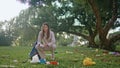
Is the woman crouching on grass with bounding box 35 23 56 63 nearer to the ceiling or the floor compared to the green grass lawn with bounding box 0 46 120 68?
nearer to the ceiling

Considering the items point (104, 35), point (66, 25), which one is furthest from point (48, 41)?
point (66, 25)

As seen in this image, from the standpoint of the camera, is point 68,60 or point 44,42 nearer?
point 44,42

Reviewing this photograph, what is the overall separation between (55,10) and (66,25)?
2495 mm

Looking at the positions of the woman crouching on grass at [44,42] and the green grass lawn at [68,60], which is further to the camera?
the woman crouching on grass at [44,42]

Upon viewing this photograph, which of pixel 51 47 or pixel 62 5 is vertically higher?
pixel 62 5

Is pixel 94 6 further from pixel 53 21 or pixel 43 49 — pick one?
pixel 53 21

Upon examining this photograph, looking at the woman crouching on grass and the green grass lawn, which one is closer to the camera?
the green grass lawn

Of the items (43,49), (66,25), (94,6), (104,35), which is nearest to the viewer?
(43,49)

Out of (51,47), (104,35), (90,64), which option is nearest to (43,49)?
(51,47)

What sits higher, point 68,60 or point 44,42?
point 44,42

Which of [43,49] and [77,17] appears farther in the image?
[77,17]

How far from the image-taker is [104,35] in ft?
80.8

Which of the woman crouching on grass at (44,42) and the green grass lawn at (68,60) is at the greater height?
the woman crouching on grass at (44,42)

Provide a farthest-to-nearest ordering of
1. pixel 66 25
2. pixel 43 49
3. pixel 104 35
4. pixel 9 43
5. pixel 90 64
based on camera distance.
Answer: pixel 9 43 < pixel 66 25 < pixel 104 35 < pixel 43 49 < pixel 90 64
